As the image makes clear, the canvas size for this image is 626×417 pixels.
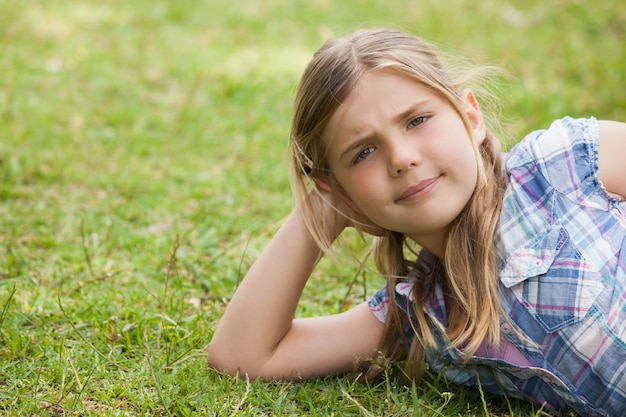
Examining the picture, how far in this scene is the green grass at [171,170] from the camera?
212 cm

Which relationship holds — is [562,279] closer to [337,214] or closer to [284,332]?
[337,214]

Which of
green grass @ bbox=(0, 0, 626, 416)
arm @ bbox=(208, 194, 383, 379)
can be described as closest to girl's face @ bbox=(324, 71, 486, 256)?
arm @ bbox=(208, 194, 383, 379)

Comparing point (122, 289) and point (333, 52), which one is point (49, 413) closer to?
point (122, 289)

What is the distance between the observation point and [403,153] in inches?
74.7

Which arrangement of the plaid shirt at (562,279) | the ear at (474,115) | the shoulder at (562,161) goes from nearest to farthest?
the plaid shirt at (562,279) → the shoulder at (562,161) → the ear at (474,115)

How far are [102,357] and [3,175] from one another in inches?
65.9

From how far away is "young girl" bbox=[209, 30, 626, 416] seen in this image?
1.91m

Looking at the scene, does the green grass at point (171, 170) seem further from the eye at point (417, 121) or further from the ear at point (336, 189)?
the eye at point (417, 121)

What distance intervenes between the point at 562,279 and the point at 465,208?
290 mm

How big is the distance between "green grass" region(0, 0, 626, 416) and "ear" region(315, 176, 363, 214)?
0.46 m

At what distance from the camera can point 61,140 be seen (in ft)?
13.4

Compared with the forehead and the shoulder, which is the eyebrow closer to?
the forehead

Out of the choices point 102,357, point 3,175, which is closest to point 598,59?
point 3,175

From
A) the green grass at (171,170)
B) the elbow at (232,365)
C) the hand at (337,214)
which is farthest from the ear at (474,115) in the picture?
the elbow at (232,365)
